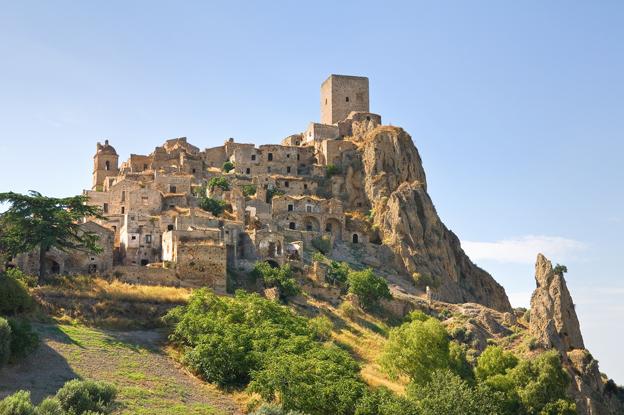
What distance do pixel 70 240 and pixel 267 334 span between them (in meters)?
17.8

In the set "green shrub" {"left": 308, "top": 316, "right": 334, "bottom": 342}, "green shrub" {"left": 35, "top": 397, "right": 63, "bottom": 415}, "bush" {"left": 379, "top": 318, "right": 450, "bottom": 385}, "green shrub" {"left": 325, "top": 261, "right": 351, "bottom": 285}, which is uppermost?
"green shrub" {"left": 325, "top": 261, "right": 351, "bottom": 285}

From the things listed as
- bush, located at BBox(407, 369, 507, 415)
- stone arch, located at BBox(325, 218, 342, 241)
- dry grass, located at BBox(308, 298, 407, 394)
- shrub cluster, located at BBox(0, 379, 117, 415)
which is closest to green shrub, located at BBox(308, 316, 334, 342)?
dry grass, located at BBox(308, 298, 407, 394)

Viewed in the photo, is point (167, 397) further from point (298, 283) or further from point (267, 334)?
point (298, 283)

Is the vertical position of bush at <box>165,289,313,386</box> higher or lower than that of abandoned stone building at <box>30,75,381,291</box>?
Answer: lower

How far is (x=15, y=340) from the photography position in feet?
141

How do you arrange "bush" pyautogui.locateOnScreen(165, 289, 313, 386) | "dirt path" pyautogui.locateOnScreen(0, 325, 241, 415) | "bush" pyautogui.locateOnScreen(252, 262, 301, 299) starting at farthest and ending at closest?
"bush" pyautogui.locateOnScreen(252, 262, 301, 299) < "bush" pyautogui.locateOnScreen(165, 289, 313, 386) < "dirt path" pyautogui.locateOnScreen(0, 325, 241, 415)

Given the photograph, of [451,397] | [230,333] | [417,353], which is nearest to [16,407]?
[230,333]

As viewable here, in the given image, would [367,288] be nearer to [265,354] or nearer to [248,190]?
[248,190]

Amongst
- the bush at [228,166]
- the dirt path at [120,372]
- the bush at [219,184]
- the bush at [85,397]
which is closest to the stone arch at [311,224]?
the bush at [219,184]

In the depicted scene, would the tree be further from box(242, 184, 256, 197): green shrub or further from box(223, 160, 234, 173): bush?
box(223, 160, 234, 173): bush

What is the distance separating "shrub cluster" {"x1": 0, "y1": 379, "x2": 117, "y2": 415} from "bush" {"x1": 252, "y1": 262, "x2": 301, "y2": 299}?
27.4 m

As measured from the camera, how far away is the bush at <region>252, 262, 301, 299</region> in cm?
6469

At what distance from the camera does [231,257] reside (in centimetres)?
6806

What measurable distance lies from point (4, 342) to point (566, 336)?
38.4 m
